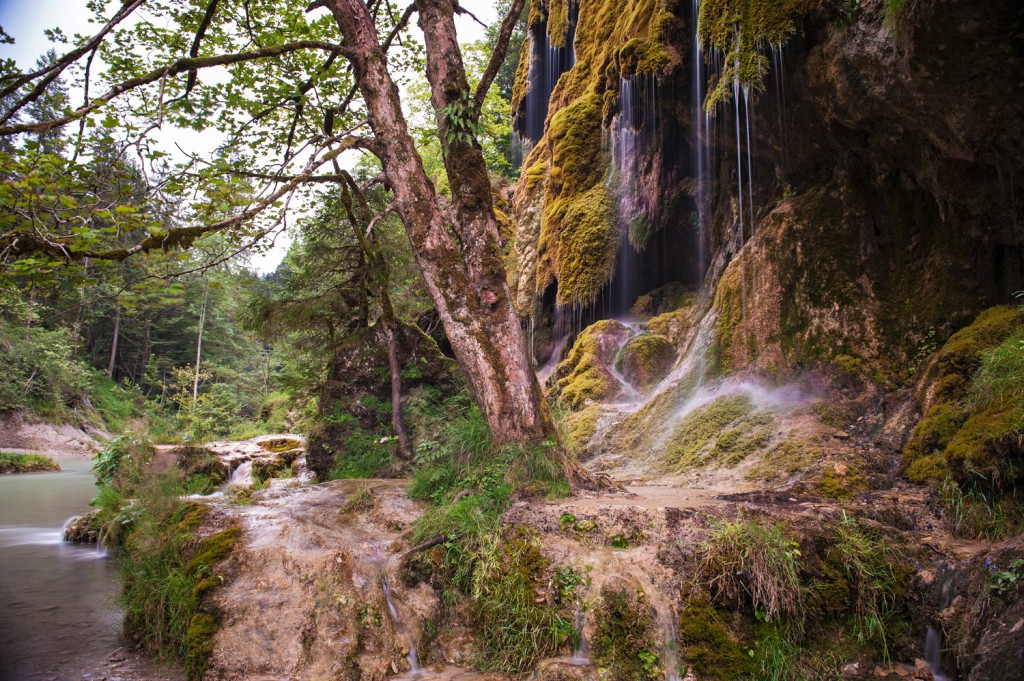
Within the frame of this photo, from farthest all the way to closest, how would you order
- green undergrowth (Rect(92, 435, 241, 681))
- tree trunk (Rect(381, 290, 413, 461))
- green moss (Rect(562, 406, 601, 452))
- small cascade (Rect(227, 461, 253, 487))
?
1. small cascade (Rect(227, 461, 253, 487))
2. green moss (Rect(562, 406, 601, 452))
3. tree trunk (Rect(381, 290, 413, 461))
4. green undergrowth (Rect(92, 435, 241, 681))

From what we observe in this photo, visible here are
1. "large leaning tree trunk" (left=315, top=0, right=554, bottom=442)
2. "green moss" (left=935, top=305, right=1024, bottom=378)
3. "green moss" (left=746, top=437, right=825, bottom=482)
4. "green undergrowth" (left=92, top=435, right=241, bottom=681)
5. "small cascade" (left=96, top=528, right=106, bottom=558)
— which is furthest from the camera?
"small cascade" (left=96, top=528, right=106, bottom=558)

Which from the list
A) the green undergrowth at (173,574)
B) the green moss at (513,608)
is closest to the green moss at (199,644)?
the green undergrowth at (173,574)

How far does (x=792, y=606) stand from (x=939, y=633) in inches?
37.0

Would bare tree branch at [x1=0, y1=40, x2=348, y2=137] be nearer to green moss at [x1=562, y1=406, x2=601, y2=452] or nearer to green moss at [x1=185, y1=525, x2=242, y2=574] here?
green moss at [x1=185, y1=525, x2=242, y2=574]

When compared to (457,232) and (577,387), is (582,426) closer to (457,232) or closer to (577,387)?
(577,387)

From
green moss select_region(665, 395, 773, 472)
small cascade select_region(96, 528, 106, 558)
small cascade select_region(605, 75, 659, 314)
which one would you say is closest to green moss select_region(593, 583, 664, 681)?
green moss select_region(665, 395, 773, 472)

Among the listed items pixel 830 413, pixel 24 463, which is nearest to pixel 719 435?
pixel 830 413

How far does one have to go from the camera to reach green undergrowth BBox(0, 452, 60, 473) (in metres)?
18.9

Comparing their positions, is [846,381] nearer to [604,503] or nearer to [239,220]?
[604,503]

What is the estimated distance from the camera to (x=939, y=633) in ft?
12.0

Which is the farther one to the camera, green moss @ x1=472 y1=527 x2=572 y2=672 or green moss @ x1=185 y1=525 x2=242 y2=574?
green moss @ x1=185 y1=525 x2=242 y2=574

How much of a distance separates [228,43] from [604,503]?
8818mm

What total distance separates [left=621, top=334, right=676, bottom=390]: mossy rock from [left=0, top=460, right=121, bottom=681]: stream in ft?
30.3

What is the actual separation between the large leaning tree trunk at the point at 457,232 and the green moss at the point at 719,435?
289 centimetres
